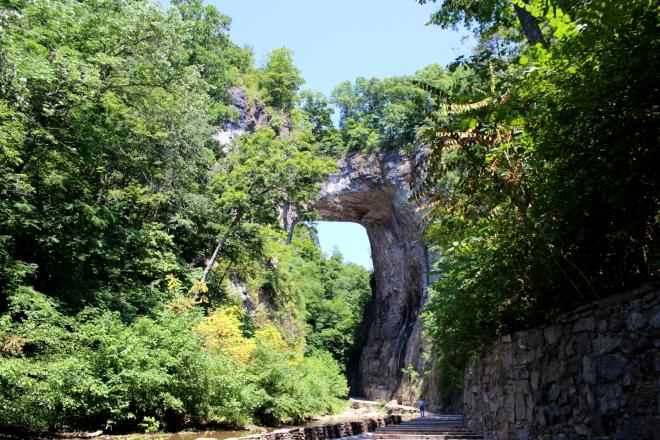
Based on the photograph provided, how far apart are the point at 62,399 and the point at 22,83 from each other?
17.8 feet

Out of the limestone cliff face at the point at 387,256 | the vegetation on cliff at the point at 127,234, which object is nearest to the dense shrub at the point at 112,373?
the vegetation on cliff at the point at 127,234

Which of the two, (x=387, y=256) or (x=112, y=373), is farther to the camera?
(x=387, y=256)

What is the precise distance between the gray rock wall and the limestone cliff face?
2155cm

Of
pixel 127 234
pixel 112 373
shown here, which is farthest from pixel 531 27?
pixel 127 234

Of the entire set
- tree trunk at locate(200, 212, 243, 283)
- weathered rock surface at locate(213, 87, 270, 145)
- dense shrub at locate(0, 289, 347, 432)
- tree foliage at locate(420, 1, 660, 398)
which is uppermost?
weathered rock surface at locate(213, 87, 270, 145)

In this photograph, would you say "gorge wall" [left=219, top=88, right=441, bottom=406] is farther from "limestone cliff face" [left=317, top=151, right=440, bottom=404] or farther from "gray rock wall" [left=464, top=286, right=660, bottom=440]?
"gray rock wall" [left=464, top=286, right=660, bottom=440]

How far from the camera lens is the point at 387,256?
31891 millimetres

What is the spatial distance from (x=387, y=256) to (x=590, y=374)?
29.2m

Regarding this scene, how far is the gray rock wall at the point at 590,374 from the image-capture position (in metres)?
2.33

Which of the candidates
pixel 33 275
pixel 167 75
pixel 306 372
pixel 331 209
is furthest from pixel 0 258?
pixel 331 209

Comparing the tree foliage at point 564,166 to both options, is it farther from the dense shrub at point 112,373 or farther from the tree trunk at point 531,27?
the dense shrub at point 112,373

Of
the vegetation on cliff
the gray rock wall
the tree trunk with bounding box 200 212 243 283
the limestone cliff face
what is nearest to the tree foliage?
the gray rock wall

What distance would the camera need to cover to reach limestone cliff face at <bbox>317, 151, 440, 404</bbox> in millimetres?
27281

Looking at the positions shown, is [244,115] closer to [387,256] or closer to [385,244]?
[385,244]
